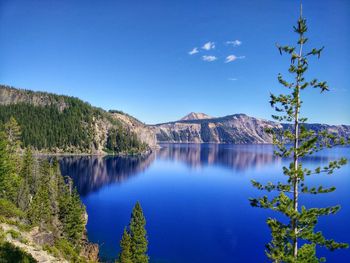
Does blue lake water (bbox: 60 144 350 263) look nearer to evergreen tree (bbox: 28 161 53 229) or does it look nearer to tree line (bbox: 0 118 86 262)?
tree line (bbox: 0 118 86 262)

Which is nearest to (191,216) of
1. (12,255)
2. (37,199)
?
(37,199)

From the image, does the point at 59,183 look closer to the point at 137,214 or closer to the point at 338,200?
the point at 137,214

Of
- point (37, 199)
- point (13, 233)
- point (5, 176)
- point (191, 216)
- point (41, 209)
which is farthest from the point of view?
point (191, 216)

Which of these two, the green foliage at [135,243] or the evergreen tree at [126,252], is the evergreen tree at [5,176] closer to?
the green foliage at [135,243]

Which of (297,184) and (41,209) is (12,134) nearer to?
(41,209)

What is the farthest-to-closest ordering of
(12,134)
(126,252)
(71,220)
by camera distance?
(12,134) → (71,220) → (126,252)

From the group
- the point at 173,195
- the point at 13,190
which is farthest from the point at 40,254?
the point at 173,195

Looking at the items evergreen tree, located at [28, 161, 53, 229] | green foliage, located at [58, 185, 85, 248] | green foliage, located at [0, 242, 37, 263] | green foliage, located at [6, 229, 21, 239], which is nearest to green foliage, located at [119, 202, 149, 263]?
green foliage, located at [58, 185, 85, 248]

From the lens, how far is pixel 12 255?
78.5 feet

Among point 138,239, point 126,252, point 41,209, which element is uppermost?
point 41,209

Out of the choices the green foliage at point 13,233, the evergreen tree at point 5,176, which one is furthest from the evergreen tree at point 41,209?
the green foliage at point 13,233

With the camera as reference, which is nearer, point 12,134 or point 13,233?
point 13,233

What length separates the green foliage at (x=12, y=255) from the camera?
75.5 ft

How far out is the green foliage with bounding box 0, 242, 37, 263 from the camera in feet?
75.5
